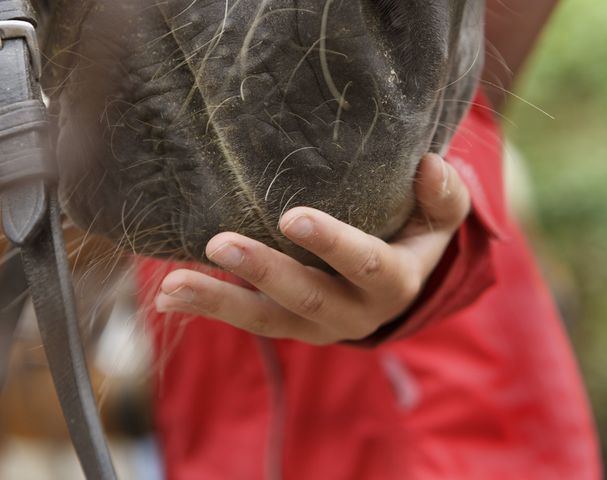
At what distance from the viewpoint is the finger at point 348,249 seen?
357 millimetres

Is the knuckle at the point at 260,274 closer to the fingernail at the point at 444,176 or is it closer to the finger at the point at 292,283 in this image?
the finger at the point at 292,283

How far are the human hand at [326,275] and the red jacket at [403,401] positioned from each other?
0.66 ft

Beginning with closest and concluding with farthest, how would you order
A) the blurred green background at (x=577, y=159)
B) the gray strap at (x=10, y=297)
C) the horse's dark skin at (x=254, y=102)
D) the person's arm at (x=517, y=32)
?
the horse's dark skin at (x=254, y=102) → the gray strap at (x=10, y=297) → the person's arm at (x=517, y=32) → the blurred green background at (x=577, y=159)

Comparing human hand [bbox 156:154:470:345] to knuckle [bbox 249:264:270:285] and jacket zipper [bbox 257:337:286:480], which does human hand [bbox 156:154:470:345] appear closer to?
knuckle [bbox 249:264:270:285]

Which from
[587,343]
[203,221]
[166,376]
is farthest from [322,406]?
[587,343]

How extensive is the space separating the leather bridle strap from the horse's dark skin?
0.03 m

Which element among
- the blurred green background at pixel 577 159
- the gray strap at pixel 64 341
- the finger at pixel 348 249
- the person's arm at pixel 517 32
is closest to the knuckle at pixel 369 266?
the finger at pixel 348 249

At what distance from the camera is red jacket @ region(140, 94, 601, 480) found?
723 millimetres

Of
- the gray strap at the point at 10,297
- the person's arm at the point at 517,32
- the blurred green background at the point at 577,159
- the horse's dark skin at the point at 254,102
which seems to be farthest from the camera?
the blurred green background at the point at 577,159

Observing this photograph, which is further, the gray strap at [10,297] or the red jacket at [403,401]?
the red jacket at [403,401]

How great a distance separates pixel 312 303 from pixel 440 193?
90mm

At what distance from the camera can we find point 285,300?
0.41m

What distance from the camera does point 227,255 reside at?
36cm

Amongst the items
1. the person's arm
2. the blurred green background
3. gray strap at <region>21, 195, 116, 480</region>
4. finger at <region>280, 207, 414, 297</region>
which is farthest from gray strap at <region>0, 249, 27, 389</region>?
the blurred green background
